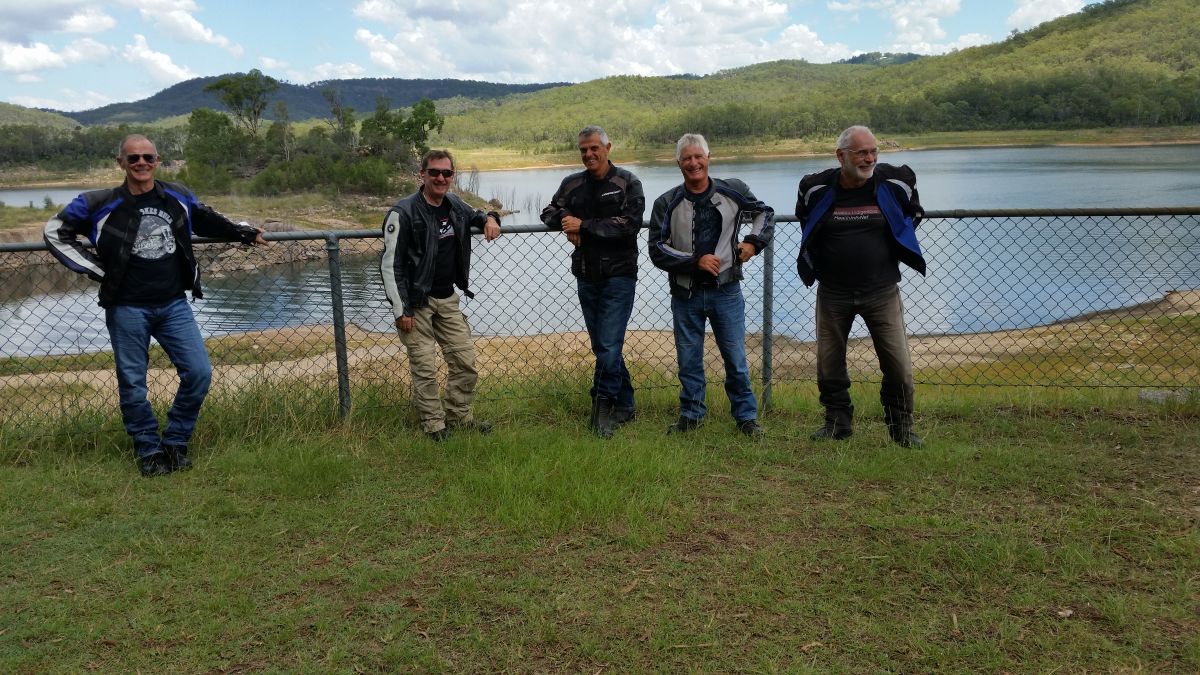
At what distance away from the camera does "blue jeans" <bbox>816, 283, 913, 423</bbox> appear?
4625 millimetres

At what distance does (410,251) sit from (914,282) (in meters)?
18.0

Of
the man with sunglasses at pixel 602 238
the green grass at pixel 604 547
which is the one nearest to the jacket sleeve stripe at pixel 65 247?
the green grass at pixel 604 547

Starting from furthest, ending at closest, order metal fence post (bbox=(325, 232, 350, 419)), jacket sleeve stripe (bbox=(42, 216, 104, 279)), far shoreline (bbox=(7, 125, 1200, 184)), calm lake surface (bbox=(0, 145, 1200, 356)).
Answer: far shoreline (bbox=(7, 125, 1200, 184)), calm lake surface (bbox=(0, 145, 1200, 356)), metal fence post (bbox=(325, 232, 350, 419)), jacket sleeve stripe (bbox=(42, 216, 104, 279))

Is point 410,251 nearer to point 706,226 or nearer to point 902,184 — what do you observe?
point 706,226

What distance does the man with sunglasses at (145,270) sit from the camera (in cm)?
432

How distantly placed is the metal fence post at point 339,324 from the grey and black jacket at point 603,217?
1317mm

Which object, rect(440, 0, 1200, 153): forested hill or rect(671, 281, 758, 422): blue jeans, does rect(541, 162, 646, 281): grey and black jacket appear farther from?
rect(440, 0, 1200, 153): forested hill

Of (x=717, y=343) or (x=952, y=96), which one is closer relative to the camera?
(x=717, y=343)

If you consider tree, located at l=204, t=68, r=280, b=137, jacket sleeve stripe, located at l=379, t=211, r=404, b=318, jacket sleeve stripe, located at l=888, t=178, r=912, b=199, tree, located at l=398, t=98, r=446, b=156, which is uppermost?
tree, located at l=204, t=68, r=280, b=137

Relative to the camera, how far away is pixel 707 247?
4.82m

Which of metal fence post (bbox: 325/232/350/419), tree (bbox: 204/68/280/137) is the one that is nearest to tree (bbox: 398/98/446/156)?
tree (bbox: 204/68/280/137)

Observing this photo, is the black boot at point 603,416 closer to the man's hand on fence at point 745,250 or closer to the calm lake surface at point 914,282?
the man's hand on fence at point 745,250

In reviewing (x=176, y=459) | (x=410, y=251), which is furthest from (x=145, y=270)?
(x=410, y=251)

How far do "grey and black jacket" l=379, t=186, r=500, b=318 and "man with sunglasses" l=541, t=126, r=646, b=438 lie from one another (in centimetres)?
49
